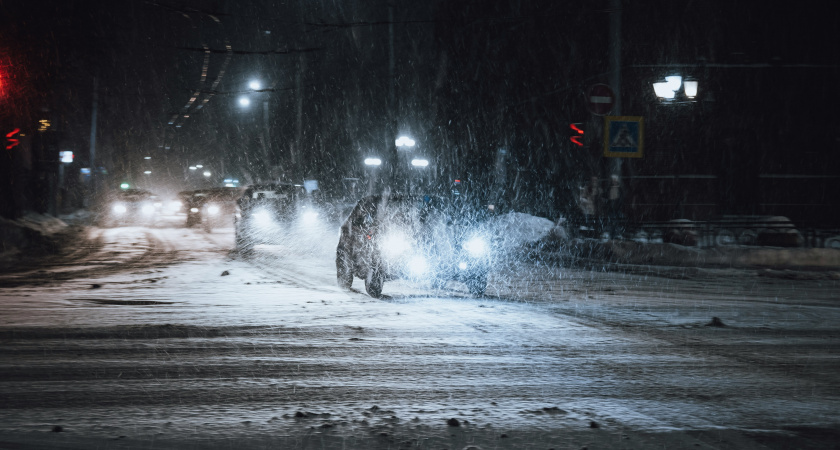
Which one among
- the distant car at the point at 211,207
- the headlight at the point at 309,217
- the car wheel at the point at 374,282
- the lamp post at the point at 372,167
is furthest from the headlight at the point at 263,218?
the lamp post at the point at 372,167

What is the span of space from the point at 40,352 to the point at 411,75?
49732mm

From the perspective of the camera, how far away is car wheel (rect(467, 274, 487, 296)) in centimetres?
1179

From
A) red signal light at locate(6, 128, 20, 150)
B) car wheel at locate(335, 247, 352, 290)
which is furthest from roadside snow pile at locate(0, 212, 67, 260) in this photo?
car wheel at locate(335, 247, 352, 290)

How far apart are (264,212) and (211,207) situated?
1053cm

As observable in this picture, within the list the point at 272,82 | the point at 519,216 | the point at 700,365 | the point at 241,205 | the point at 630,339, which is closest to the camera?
the point at 700,365

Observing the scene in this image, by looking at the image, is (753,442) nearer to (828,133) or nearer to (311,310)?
(311,310)

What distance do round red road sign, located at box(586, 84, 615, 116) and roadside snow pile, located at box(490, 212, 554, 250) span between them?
5.76 m

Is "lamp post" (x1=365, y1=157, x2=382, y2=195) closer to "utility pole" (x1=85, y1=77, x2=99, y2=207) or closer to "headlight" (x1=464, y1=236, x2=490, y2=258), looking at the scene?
"utility pole" (x1=85, y1=77, x2=99, y2=207)

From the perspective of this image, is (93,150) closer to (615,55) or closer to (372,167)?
(372,167)

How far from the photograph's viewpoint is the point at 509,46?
139 feet

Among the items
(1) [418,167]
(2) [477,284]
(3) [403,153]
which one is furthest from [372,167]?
(2) [477,284]

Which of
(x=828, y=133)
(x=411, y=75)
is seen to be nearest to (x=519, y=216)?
(x=828, y=133)

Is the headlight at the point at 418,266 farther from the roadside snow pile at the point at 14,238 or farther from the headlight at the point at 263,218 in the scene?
the headlight at the point at 263,218

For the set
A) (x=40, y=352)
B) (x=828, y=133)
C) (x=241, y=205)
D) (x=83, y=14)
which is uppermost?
(x=83, y=14)
